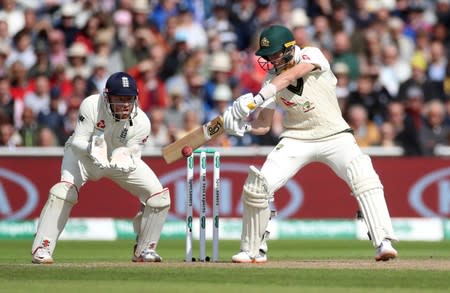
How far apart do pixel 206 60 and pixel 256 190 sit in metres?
6.81

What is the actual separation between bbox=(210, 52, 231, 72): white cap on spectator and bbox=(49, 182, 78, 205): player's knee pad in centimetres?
588

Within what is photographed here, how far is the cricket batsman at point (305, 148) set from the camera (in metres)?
8.85

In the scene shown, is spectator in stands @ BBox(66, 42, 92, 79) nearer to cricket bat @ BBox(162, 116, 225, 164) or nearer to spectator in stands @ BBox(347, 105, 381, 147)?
spectator in stands @ BBox(347, 105, 381, 147)

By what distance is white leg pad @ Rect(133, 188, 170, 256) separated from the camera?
30.8 feet

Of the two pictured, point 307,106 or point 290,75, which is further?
point 307,106

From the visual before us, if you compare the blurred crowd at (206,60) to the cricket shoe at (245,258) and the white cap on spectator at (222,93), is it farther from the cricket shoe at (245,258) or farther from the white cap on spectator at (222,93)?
the cricket shoe at (245,258)

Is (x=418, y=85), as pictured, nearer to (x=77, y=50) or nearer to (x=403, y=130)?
(x=403, y=130)

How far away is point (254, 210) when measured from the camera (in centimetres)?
895

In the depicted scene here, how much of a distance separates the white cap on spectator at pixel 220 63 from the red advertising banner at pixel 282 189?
1322mm

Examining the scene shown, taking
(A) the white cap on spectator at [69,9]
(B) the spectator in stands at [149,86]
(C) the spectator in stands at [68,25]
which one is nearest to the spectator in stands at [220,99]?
(B) the spectator in stands at [149,86]

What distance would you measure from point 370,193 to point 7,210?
606cm

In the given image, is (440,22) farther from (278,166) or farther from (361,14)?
(278,166)

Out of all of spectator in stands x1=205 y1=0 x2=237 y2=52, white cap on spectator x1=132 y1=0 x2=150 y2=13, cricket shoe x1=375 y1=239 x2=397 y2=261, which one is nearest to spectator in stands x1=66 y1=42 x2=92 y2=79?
white cap on spectator x1=132 y1=0 x2=150 y2=13

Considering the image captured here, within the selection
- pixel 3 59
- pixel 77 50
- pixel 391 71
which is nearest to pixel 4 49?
pixel 3 59
